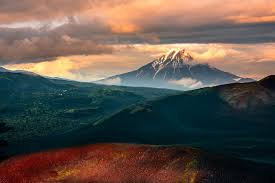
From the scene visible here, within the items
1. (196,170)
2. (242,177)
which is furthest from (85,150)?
(242,177)

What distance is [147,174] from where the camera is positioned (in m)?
103

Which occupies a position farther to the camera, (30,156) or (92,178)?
(30,156)

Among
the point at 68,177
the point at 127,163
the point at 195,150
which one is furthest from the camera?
the point at 195,150

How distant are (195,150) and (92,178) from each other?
28.9 m

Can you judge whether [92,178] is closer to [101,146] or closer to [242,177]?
[101,146]

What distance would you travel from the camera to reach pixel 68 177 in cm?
10031

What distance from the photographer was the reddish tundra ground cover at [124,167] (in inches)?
3944

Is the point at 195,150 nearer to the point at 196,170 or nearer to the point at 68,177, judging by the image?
the point at 196,170

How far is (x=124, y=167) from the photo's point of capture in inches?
4131

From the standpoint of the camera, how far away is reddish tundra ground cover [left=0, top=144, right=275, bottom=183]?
10019 cm

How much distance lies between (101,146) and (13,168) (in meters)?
24.3

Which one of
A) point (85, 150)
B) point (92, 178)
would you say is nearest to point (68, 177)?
point (92, 178)

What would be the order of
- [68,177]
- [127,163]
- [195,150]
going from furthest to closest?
[195,150] < [127,163] < [68,177]

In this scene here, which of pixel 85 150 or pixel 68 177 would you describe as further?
Answer: pixel 85 150
